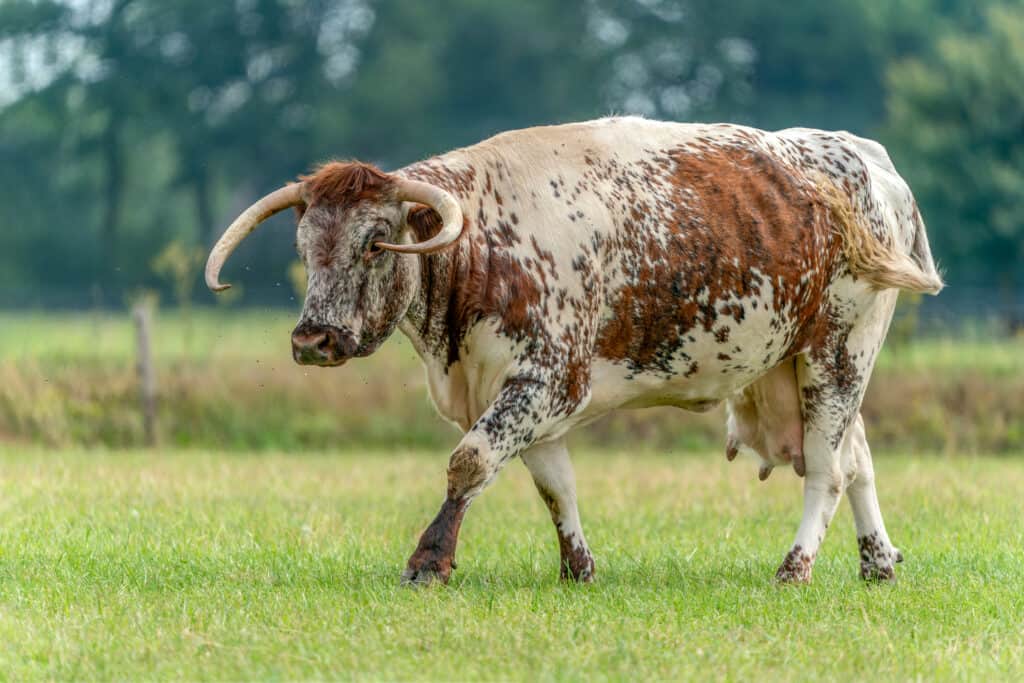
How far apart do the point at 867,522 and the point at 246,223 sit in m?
3.63

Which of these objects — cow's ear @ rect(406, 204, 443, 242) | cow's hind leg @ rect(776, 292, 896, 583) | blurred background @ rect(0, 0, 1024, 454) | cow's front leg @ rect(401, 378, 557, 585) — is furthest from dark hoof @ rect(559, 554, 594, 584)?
blurred background @ rect(0, 0, 1024, 454)

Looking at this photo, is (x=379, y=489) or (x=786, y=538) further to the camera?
(x=379, y=489)

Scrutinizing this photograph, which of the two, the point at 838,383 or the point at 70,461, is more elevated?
the point at 838,383

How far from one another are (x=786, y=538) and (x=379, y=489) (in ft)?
12.5

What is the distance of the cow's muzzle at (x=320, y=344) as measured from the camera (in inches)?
279

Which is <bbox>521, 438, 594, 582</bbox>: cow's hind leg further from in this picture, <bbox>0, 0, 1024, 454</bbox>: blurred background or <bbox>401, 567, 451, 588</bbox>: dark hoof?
<bbox>0, 0, 1024, 454</bbox>: blurred background

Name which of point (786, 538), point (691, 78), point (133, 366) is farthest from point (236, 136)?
point (786, 538)

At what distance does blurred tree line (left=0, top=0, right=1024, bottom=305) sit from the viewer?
172 feet

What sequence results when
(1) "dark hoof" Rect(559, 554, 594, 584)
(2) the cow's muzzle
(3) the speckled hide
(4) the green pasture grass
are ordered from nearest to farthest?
(2) the cow's muzzle → (3) the speckled hide → (1) "dark hoof" Rect(559, 554, 594, 584) → (4) the green pasture grass

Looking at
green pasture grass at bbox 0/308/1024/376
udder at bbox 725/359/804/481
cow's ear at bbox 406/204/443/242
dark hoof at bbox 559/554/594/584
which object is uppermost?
cow's ear at bbox 406/204/443/242

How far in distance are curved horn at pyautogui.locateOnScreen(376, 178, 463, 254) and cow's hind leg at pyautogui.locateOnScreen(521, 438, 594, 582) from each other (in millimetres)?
1350

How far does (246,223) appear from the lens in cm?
760

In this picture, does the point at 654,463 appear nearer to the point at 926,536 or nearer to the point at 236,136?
the point at 926,536

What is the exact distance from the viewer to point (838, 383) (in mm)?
8602
